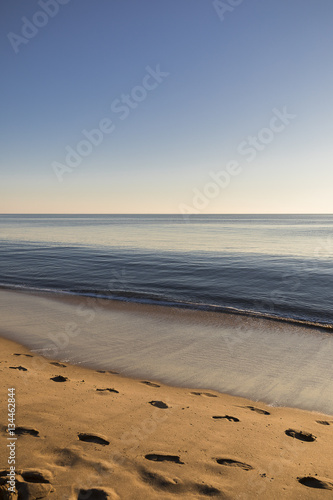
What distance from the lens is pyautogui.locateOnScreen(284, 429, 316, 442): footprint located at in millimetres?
5365

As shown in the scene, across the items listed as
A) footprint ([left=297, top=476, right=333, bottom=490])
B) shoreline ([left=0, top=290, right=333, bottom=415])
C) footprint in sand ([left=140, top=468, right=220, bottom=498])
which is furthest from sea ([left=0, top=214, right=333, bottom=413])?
footprint in sand ([left=140, top=468, right=220, bottom=498])

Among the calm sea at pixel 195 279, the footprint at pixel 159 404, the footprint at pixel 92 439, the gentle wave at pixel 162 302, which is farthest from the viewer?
the calm sea at pixel 195 279

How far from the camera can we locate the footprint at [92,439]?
183 inches

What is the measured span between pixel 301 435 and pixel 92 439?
12.5 ft

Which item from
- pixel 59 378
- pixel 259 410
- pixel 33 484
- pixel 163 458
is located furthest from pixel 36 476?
pixel 259 410

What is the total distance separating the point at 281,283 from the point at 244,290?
350 centimetres

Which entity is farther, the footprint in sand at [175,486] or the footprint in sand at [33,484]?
the footprint in sand at [175,486]

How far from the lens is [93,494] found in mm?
3658

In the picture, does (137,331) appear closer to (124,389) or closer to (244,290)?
(124,389)

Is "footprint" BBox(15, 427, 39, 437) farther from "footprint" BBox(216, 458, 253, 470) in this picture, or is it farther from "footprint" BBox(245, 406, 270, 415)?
"footprint" BBox(245, 406, 270, 415)

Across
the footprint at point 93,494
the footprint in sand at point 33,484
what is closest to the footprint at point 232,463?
the footprint at point 93,494

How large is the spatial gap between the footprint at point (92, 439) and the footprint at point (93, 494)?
35.3 inches

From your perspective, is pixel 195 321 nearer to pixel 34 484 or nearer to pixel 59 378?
pixel 59 378

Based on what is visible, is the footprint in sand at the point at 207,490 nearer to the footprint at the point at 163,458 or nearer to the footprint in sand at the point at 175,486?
the footprint in sand at the point at 175,486
